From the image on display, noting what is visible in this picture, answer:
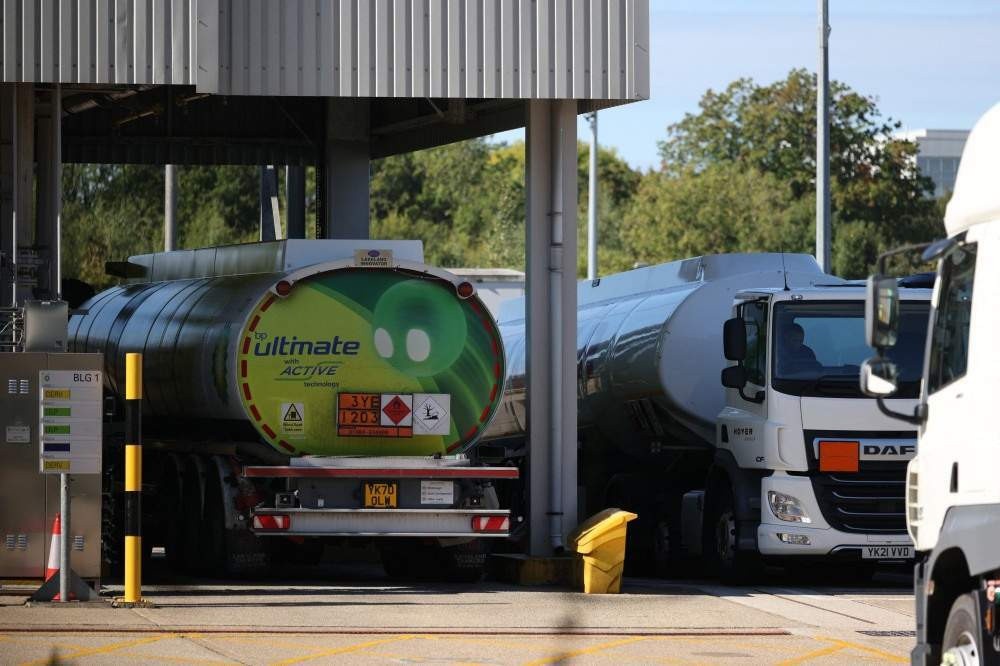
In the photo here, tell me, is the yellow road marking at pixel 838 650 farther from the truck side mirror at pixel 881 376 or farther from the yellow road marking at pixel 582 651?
the truck side mirror at pixel 881 376

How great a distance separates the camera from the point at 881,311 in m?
8.66

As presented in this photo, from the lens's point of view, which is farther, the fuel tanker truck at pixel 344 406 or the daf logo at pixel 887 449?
the daf logo at pixel 887 449

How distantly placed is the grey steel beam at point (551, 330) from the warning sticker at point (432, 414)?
942 mm

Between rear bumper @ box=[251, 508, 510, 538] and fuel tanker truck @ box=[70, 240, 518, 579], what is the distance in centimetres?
1

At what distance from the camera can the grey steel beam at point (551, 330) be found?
1705 centimetres

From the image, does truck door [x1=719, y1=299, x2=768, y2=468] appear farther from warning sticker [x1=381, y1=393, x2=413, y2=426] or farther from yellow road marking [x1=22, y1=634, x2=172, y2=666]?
yellow road marking [x1=22, y1=634, x2=172, y2=666]

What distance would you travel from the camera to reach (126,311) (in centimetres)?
2091

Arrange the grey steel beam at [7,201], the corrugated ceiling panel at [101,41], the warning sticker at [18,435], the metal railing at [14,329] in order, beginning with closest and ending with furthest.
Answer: the warning sticker at [18,435] → the metal railing at [14,329] → the corrugated ceiling panel at [101,41] → the grey steel beam at [7,201]

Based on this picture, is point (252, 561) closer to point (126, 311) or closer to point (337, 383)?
point (337, 383)

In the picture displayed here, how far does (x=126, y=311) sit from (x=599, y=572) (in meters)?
7.34

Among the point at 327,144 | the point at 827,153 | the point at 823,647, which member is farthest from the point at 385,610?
the point at 827,153

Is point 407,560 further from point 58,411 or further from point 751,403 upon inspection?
point 58,411

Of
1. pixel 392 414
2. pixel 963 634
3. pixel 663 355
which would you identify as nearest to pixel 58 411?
pixel 392 414

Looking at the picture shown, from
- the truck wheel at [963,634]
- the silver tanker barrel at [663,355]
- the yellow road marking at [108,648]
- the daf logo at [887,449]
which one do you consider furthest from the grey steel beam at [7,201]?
the truck wheel at [963,634]
